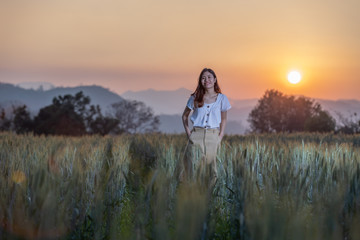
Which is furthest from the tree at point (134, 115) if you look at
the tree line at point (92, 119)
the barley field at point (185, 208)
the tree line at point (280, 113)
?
the barley field at point (185, 208)

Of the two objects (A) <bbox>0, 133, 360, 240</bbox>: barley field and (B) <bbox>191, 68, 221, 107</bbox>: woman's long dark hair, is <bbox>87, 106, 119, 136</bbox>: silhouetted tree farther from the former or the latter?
(A) <bbox>0, 133, 360, 240</bbox>: barley field

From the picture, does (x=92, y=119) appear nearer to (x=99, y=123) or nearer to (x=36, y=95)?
(x=99, y=123)

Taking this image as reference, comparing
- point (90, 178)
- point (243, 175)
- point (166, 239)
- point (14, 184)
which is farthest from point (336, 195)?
point (90, 178)

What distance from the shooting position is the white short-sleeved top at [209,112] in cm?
579

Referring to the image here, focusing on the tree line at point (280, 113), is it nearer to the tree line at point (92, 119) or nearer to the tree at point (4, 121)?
the tree line at point (92, 119)

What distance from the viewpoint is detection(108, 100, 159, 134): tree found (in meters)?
47.2

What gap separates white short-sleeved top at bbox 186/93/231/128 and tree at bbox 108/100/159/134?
133 ft

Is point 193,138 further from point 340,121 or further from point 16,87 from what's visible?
point 16,87

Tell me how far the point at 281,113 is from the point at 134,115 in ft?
47.6

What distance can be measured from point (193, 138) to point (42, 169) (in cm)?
259

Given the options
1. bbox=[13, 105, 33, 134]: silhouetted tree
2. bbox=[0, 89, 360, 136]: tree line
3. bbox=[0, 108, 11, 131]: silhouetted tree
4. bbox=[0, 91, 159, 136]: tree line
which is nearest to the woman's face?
bbox=[0, 89, 360, 136]: tree line

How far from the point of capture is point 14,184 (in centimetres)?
403

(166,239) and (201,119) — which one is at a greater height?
(201,119)

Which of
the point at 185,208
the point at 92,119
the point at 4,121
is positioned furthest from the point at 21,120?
the point at 185,208
